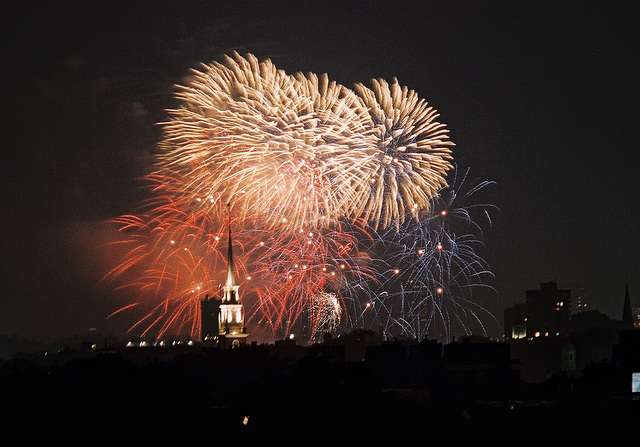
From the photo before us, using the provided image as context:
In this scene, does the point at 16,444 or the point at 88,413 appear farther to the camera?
the point at 88,413

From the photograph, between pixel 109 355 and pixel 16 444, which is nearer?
pixel 16 444

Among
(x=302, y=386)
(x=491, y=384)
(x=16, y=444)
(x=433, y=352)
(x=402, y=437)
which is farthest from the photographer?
(x=433, y=352)

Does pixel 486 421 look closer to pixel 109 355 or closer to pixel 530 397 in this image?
pixel 530 397

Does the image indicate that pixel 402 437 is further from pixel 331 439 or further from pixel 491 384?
pixel 491 384

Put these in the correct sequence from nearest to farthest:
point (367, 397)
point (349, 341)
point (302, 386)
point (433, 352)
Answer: point (367, 397) < point (302, 386) < point (433, 352) < point (349, 341)

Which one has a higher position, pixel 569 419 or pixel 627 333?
pixel 627 333

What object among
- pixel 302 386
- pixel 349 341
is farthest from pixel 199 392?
pixel 349 341

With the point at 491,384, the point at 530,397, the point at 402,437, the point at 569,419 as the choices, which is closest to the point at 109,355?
the point at 491,384
